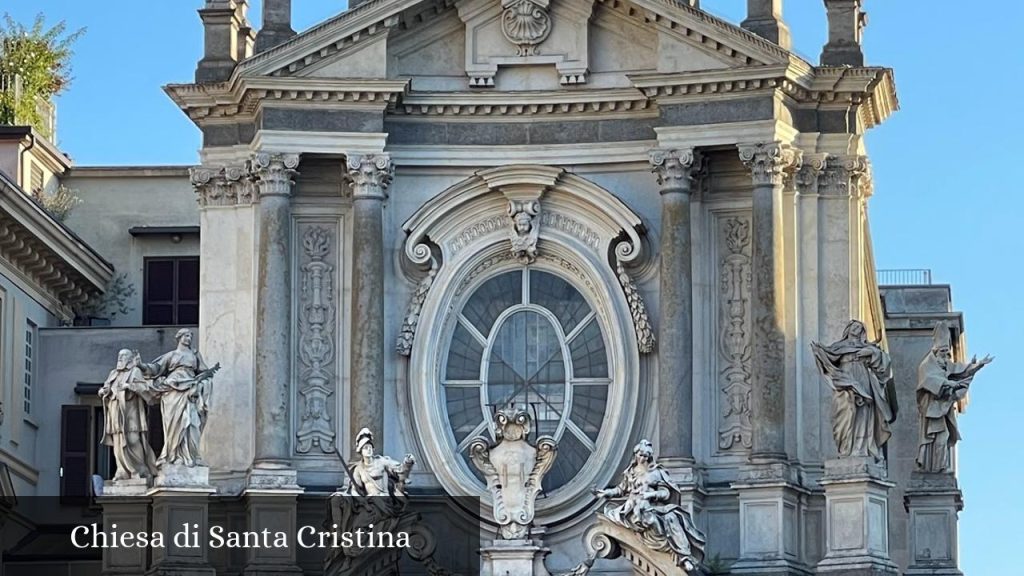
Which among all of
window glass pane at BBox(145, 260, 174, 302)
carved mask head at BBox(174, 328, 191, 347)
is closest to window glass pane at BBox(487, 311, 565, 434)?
carved mask head at BBox(174, 328, 191, 347)

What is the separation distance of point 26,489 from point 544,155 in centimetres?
1098

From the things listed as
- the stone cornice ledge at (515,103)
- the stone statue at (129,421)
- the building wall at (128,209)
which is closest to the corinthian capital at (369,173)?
the stone cornice ledge at (515,103)

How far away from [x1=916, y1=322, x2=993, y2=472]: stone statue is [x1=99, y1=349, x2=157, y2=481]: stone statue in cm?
1083

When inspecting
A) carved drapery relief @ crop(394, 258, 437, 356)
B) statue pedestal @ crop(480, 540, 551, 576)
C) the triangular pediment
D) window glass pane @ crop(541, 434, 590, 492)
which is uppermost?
the triangular pediment

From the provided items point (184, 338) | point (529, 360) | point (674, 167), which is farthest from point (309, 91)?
point (674, 167)

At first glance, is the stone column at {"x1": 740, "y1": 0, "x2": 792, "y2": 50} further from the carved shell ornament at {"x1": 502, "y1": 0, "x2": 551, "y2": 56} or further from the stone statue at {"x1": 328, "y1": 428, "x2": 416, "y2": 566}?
the stone statue at {"x1": 328, "y1": 428, "x2": 416, "y2": 566}

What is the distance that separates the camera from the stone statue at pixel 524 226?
4703 cm

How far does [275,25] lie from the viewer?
156ft

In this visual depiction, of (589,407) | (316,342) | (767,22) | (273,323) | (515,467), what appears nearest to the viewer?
(515,467)

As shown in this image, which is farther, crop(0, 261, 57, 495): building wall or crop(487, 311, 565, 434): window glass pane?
crop(0, 261, 57, 495): building wall

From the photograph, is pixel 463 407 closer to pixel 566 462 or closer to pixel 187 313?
pixel 566 462

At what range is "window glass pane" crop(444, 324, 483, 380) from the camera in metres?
47.5

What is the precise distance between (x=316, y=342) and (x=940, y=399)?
912 centimetres

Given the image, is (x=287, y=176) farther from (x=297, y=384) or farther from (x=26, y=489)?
(x=26, y=489)
